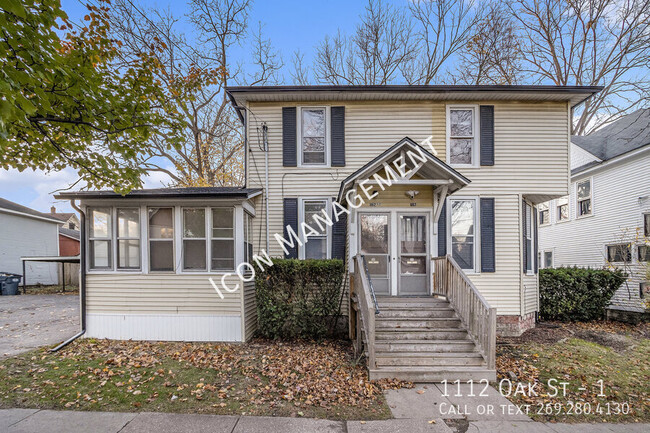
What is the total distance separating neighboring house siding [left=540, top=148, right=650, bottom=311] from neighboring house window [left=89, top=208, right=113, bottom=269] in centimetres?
1671

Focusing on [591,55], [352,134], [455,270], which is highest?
[591,55]

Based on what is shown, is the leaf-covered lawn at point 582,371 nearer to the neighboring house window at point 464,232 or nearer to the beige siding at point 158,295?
the neighboring house window at point 464,232

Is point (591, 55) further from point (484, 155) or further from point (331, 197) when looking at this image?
point (331, 197)

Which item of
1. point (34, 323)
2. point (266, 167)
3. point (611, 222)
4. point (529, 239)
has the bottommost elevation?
point (34, 323)

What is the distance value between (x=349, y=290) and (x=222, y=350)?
321 centimetres

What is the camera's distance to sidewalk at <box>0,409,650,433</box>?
381 centimetres

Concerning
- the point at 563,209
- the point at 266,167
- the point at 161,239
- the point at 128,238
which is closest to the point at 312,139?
the point at 266,167

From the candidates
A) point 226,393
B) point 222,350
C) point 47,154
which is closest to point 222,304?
point 222,350

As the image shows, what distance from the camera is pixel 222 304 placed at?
744 cm

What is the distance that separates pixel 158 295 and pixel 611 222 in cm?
1636

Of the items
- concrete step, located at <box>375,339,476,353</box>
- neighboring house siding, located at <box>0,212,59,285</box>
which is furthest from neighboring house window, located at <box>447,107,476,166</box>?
neighboring house siding, located at <box>0,212,59,285</box>

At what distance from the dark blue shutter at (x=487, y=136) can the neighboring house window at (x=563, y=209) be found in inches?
366

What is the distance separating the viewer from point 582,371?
5715 millimetres

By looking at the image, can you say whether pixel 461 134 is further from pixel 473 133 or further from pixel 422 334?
pixel 422 334
